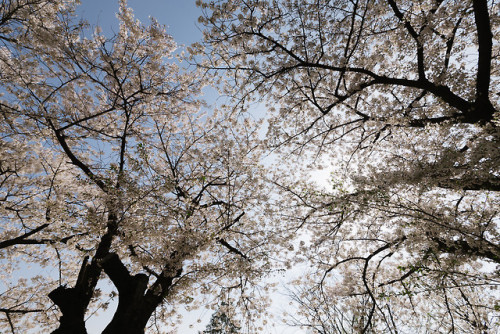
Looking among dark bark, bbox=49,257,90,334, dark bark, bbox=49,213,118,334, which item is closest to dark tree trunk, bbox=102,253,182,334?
dark bark, bbox=49,213,118,334

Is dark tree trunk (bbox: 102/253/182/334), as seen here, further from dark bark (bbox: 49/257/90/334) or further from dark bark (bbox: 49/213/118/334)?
dark bark (bbox: 49/257/90/334)

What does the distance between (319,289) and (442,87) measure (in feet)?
22.2

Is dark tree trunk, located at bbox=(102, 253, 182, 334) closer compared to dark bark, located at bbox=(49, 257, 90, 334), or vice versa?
dark bark, located at bbox=(49, 257, 90, 334)

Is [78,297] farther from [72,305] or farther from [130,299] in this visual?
[130,299]

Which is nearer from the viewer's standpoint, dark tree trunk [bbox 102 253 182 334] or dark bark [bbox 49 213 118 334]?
dark bark [bbox 49 213 118 334]

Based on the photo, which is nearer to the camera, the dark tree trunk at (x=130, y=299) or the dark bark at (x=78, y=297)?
the dark bark at (x=78, y=297)

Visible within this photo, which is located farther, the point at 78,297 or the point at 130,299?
the point at 130,299

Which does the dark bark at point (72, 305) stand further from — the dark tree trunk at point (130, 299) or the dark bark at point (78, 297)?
the dark tree trunk at point (130, 299)

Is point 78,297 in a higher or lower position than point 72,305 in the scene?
higher

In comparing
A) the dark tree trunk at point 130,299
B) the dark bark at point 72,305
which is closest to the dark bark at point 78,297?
the dark bark at point 72,305

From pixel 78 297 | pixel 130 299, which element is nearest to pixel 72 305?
Answer: pixel 78 297

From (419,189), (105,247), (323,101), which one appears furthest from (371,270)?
(105,247)

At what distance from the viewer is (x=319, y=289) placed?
7.91 meters

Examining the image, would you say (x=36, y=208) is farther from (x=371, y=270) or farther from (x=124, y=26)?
(x=371, y=270)
